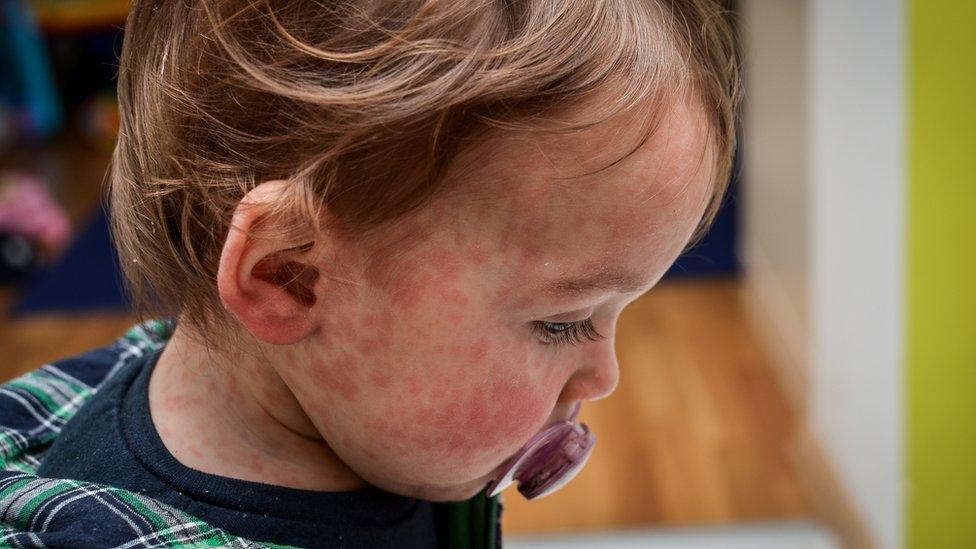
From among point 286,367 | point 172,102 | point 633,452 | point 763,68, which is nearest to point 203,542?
point 286,367

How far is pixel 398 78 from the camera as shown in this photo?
1.74 ft

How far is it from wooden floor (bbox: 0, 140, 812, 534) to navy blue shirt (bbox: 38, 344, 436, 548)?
3.91 ft

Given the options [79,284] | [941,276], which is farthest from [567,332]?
[79,284]

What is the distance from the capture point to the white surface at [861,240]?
1487 mm

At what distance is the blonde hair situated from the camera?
534 mm

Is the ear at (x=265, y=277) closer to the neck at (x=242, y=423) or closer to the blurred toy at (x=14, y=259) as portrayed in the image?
the neck at (x=242, y=423)

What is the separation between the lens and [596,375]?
0.65m

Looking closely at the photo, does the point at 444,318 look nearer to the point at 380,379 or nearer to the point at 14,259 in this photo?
the point at 380,379

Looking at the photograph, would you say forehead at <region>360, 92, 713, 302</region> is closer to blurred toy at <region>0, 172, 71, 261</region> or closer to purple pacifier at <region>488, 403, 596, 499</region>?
purple pacifier at <region>488, 403, 596, 499</region>

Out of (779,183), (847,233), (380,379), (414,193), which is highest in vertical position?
(414,193)

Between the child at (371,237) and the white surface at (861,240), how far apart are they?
897 millimetres

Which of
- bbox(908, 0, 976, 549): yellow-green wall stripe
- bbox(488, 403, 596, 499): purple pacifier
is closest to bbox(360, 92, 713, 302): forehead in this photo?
bbox(488, 403, 596, 499): purple pacifier

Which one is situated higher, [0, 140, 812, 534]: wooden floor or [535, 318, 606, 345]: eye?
[535, 318, 606, 345]: eye

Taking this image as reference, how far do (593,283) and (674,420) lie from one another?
158 centimetres
